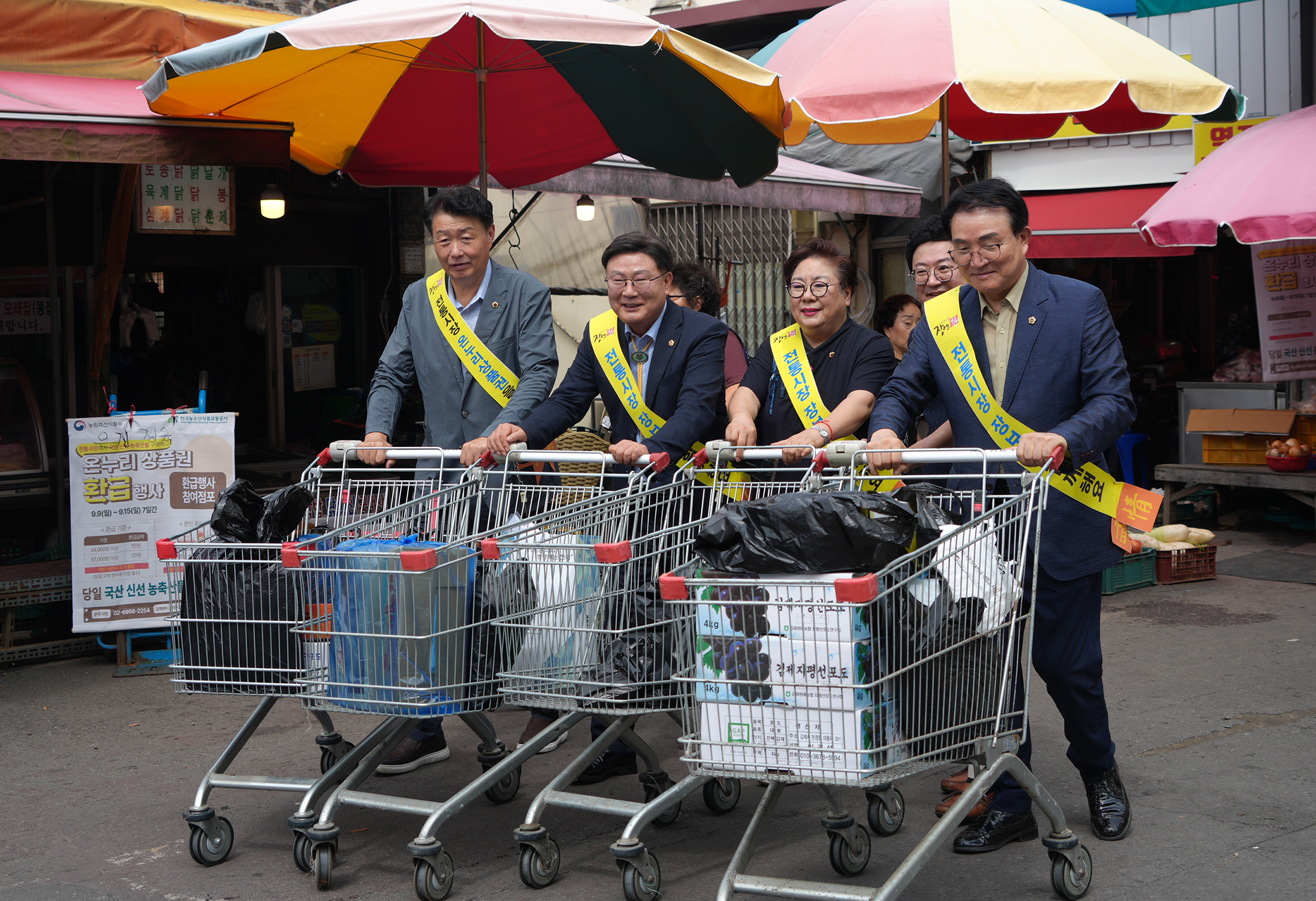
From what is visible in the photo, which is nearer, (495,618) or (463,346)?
(495,618)

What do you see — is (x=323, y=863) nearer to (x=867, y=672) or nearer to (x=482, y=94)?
(x=867, y=672)

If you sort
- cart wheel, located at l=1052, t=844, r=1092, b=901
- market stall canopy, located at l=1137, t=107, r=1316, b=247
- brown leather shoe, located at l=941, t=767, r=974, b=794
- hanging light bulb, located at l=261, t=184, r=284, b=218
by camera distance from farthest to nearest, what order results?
hanging light bulb, located at l=261, t=184, r=284, b=218, market stall canopy, located at l=1137, t=107, r=1316, b=247, brown leather shoe, located at l=941, t=767, r=974, b=794, cart wheel, located at l=1052, t=844, r=1092, b=901

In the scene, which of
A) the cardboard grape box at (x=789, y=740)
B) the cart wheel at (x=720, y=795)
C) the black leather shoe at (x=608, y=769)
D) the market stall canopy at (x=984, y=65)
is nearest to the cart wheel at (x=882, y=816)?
the cart wheel at (x=720, y=795)

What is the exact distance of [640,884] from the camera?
3.80 metres

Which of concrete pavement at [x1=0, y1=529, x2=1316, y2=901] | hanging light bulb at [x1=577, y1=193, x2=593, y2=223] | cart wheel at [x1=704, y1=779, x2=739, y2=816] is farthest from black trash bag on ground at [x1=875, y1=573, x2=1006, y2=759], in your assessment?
hanging light bulb at [x1=577, y1=193, x2=593, y2=223]

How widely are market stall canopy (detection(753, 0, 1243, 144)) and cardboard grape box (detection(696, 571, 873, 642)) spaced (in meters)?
3.13

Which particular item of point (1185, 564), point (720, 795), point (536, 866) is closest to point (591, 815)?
point (720, 795)

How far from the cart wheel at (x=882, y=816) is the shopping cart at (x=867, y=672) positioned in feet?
2.86

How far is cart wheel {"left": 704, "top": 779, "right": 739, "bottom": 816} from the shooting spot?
4.61 m

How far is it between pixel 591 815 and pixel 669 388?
1.67m

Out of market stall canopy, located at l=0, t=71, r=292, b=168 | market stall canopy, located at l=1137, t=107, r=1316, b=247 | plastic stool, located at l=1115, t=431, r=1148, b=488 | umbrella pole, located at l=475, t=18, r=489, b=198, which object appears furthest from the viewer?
plastic stool, located at l=1115, t=431, r=1148, b=488

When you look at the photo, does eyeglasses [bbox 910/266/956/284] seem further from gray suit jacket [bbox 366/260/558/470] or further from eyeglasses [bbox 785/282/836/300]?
gray suit jacket [bbox 366/260/558/470]

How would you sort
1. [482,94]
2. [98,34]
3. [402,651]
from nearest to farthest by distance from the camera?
1. [402,651]
2. [482,94]
3. [98,34]

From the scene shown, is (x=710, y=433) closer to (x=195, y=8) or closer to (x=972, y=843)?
(x=972, y=843)
